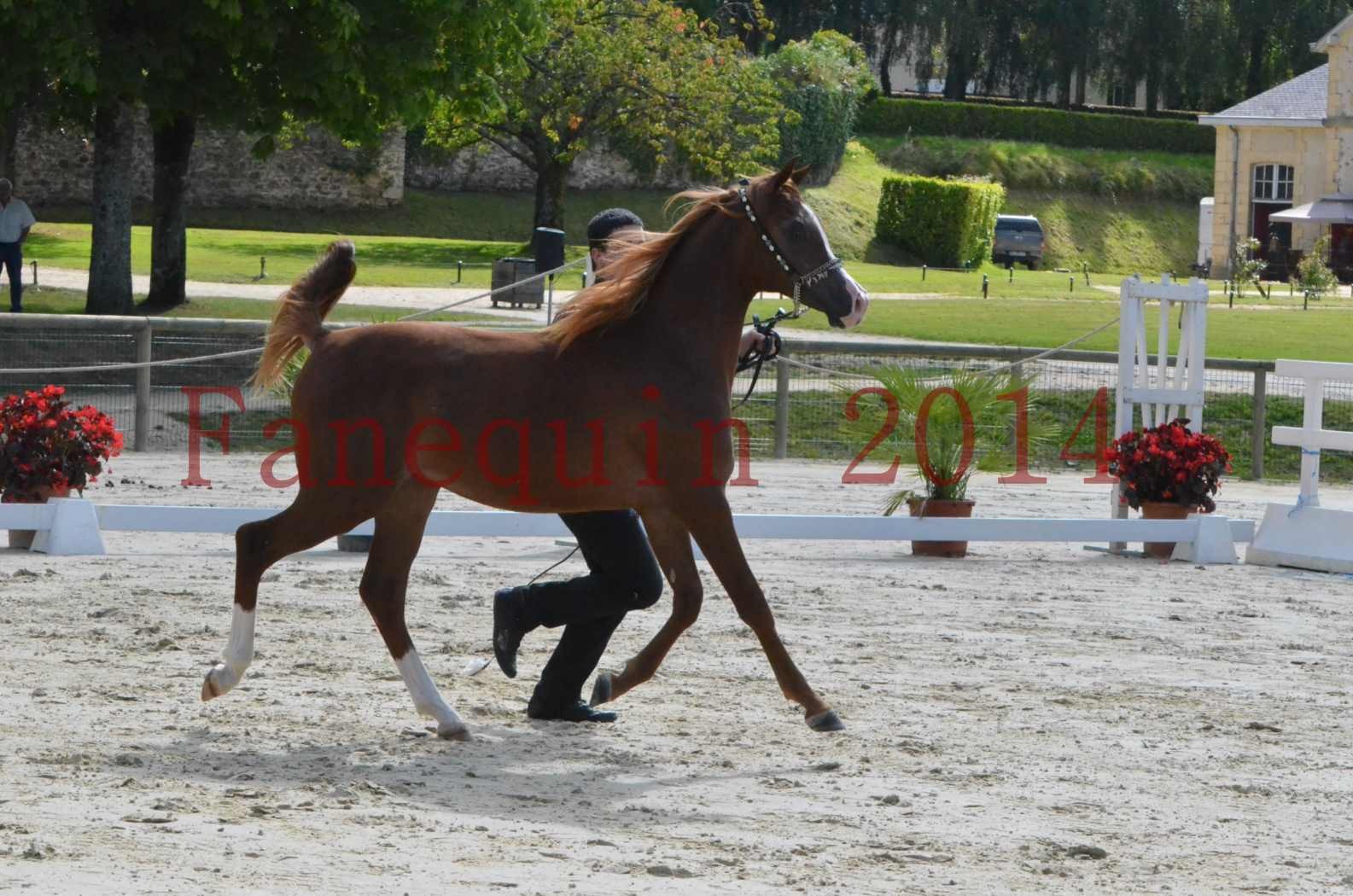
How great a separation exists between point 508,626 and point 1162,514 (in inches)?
242

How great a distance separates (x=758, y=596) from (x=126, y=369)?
38.2 ft

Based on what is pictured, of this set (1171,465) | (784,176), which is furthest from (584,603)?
(1171,465)

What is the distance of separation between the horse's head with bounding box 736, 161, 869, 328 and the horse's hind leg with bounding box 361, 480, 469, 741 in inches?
55.1

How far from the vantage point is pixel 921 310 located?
98.5 ft

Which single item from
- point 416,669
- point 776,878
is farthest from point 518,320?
point 776,878

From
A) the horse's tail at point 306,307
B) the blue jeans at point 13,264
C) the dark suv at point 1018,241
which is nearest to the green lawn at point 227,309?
the blue jeans at point 13,264

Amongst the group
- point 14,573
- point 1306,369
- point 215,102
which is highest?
point 215,102

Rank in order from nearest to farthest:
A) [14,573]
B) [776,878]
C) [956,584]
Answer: [776,878]
[14,573]
[956,584]

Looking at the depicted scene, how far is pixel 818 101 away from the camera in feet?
177

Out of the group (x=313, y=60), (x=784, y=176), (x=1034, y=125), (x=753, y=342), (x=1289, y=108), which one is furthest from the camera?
(x=1034, y=125)

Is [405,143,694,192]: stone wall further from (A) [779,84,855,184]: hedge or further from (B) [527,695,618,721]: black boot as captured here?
(B) [527,695,618,721]: black boot

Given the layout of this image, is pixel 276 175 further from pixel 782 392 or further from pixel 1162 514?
pixel 1162 514

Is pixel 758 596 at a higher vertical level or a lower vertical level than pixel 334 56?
lower

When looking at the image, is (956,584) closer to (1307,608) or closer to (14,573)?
(1307,608)
